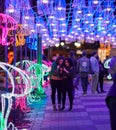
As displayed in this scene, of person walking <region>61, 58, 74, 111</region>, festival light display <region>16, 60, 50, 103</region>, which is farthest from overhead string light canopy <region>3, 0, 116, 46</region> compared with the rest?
person walking <region>61, 58, 74, 111</region>

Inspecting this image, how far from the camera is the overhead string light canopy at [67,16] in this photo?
14.5m

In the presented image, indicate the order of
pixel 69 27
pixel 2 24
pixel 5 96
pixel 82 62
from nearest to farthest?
1. pixel 5 96
2. pixel 2 24
3. pixel 82 62
4. pixel 69 27

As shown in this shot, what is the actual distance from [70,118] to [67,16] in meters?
11.7

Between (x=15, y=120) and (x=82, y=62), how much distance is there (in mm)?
9473

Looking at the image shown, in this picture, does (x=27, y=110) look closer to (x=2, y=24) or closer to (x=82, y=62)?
(x=2, y=24)

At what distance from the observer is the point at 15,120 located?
12391 millimetres

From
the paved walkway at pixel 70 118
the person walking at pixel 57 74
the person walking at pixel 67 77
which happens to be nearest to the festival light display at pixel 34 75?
the paved walkway at pixel 70 118

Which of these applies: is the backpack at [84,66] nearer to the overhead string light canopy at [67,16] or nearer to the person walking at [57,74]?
the overhead string light canopy at [67,16]

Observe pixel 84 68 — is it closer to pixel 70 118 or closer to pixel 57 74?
pixel 57 74

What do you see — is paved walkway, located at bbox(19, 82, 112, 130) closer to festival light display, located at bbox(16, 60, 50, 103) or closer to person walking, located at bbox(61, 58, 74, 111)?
person walking, located at bbox(61, 58, 74, 111)

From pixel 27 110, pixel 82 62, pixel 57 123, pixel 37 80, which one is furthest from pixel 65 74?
pixel 82 62

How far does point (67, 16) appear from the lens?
2483 centimetres

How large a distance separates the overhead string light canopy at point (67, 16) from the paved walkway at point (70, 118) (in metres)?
2.60

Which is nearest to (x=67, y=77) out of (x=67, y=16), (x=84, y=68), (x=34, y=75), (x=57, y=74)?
(x=57, y=74)
